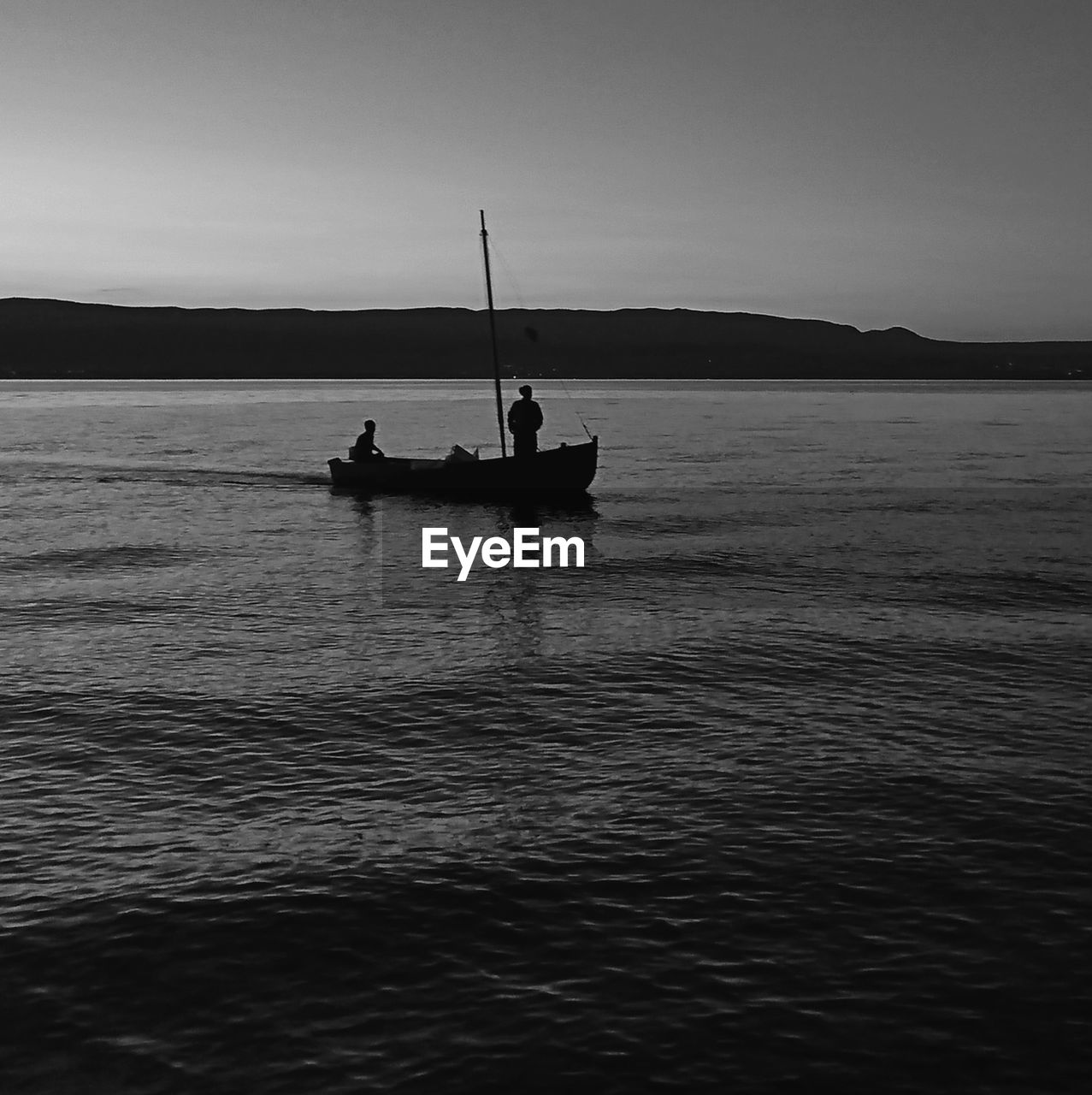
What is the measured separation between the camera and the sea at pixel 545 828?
9422 millimetres

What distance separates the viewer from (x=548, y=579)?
105ft

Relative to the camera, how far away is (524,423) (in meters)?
43.1

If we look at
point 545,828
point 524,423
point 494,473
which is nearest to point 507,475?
point 494,473

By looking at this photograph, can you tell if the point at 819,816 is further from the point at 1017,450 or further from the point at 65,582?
the point at 1017,450

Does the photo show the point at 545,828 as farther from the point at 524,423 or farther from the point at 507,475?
the point at 507,475

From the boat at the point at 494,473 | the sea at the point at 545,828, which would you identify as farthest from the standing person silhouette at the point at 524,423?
the sea at the point at 545,828

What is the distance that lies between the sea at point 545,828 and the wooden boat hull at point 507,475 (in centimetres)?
1219

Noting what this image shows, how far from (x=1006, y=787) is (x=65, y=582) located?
24.4 meters

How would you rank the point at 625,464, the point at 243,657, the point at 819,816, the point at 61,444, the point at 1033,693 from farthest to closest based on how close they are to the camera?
the point at 61,444 < the point at 625,464 < the point at 243,657 < the point at 1033,693 < the point at 819,816

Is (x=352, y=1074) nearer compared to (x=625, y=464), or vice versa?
(x=352, y=1074)

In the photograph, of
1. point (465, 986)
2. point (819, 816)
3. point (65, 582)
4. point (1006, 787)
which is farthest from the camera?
point (65, 582)

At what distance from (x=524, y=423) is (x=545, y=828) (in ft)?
99.2

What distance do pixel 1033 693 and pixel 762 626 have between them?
670 centimetres

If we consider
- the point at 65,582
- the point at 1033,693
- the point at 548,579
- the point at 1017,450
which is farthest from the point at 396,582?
the point at 1017,450
